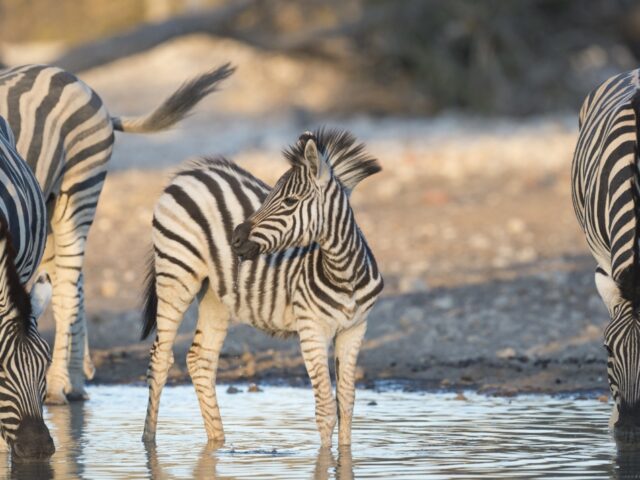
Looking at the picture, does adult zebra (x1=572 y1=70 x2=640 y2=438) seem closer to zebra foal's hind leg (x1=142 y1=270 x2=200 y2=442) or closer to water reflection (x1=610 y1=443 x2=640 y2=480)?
water reflection (x1=610 y1=443 x2=640 y2=480)

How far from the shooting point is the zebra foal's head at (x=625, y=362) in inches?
242

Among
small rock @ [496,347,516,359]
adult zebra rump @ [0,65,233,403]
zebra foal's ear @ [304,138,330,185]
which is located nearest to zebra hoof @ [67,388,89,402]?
adult zebra rump @ [0,65,233,403]

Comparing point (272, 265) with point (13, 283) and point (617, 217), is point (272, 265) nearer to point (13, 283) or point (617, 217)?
point (13, 283)

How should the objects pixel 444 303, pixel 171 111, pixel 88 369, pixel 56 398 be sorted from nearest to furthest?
pixel 56 398 → pixel 88 369 → pixel 171 111 → pixel 444 303

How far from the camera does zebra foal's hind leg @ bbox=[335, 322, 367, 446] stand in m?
6.63

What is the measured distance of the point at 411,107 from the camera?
26.6 m

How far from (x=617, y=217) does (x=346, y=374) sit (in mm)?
1527

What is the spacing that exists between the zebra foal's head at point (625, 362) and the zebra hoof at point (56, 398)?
3420mm

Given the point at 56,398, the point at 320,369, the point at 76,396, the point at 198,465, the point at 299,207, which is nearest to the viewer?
the point at 198,465

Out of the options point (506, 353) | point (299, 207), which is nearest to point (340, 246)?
point (299, 207)

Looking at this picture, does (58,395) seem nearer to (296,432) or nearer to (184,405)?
(184,405)

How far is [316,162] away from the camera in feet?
21.1

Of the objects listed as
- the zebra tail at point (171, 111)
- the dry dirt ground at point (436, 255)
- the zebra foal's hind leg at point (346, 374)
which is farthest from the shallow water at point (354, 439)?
the zebra tail at point (171, 111)

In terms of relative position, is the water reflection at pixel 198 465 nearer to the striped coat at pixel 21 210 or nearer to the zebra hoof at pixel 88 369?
the striped coat at pixel 21 210
